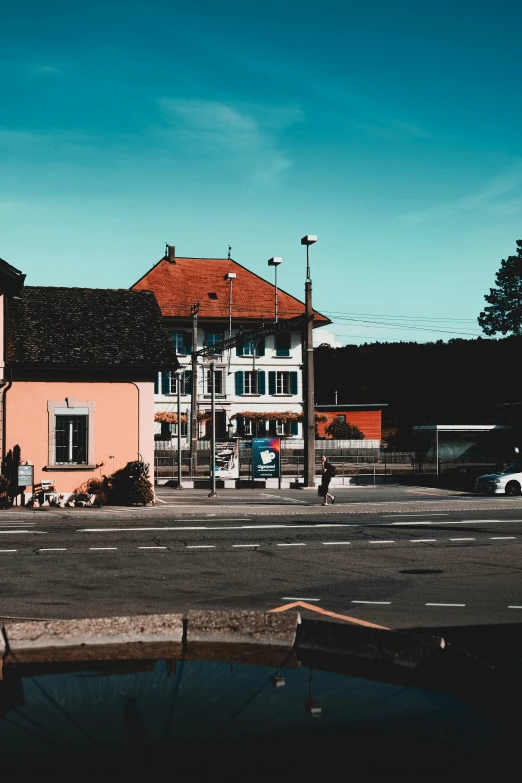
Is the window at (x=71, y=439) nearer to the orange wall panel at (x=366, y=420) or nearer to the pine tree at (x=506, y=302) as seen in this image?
the orange wall panel at (x=366, y=420)

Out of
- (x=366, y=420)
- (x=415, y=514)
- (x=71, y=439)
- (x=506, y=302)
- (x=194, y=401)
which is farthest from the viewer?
(x=506, y=302)

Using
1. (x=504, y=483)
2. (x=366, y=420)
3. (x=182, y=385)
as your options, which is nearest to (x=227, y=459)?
(x=504, y=483)

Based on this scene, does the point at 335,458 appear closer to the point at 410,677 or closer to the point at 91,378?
the point at 91,378

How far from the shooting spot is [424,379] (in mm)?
108438

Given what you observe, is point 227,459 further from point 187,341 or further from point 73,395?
point 187,341

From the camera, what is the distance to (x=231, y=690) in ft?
17.5

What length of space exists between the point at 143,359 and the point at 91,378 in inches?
70.6

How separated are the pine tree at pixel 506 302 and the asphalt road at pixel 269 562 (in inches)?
2311

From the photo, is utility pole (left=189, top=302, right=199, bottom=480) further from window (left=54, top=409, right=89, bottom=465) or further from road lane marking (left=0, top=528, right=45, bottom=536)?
road lane marking (left=0, top=528, right=45, bottom=536)

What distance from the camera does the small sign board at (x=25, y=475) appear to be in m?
25.9

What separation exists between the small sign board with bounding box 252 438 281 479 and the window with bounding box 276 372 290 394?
29.3m

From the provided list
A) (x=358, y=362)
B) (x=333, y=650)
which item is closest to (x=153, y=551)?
(x=333, y=650)

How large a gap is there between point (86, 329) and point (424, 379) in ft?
274

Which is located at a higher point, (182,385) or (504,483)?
(182,385)
